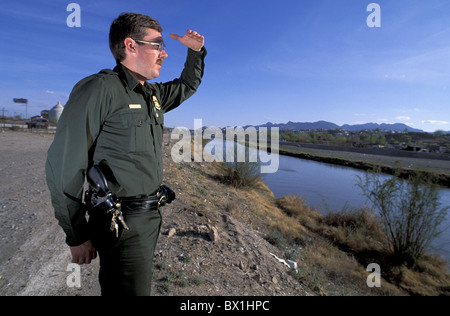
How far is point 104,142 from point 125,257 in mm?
681

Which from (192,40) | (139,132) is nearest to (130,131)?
(139,132)

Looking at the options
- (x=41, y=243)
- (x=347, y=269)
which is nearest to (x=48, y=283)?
(x=41, y=243)

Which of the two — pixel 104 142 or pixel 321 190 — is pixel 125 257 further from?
pixel 321 190

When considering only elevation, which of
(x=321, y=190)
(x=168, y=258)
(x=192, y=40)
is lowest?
(x=321, y=190)

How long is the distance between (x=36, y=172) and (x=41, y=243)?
5.26m

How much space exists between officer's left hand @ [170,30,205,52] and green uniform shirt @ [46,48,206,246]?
0.73 metres

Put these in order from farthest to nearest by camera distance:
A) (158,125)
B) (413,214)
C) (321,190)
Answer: (321,190)
(413,214)
(158,125)

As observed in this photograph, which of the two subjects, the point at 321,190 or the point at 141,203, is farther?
the point at 321,190

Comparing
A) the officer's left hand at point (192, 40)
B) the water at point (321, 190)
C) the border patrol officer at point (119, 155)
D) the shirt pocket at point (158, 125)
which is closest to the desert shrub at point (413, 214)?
the water at point (321, 190)

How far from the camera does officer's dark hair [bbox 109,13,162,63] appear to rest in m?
1.59

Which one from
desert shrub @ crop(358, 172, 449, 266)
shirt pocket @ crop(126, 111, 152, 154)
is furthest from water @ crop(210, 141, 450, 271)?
shirt pocket @ crop(126, 111, 152, 154)

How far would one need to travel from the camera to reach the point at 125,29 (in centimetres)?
159
